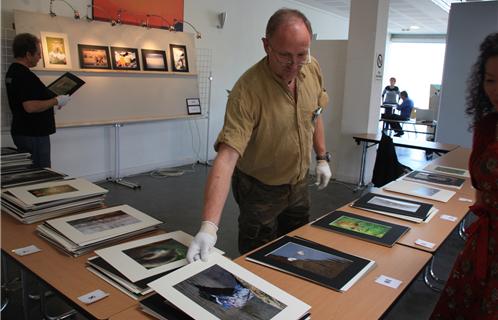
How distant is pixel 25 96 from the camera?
123 inches

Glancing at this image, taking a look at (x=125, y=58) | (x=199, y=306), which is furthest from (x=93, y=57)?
(x=199, y=306)

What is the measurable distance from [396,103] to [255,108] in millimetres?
9405

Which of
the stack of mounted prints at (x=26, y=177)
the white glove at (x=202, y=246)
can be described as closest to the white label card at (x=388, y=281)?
the white glove at (x=202, y=246)

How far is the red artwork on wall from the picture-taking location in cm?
436

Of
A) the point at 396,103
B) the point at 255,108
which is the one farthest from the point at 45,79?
the point at 396,103

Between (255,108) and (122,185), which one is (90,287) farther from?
(122,185)

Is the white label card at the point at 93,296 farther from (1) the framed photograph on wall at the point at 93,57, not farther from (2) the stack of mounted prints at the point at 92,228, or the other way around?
(1) the framed photograph on wall at the point at 93,57

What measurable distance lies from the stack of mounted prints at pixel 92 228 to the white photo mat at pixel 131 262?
3.6 inches

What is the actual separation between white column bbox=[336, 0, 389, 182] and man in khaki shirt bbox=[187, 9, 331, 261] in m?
3.27

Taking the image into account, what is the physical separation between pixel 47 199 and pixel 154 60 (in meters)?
3.50

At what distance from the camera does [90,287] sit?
1161mm

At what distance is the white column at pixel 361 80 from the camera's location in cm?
477

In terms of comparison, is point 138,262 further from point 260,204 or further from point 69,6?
point 69,6

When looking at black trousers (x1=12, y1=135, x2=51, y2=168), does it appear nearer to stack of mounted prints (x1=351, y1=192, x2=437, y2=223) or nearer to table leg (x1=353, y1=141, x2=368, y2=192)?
stack of mounted prints (x1=351, y1=192, x2=437, y2=223)
